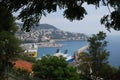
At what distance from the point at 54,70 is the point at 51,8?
23.2 metres

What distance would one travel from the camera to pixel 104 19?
6.14 m

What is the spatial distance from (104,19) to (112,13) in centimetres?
24

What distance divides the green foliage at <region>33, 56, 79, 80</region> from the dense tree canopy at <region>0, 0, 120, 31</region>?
2256cm

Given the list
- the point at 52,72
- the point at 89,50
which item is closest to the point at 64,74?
the point at 52,72

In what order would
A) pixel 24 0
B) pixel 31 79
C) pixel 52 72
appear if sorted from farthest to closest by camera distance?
pixel 52 72
pixel 31 79
pixel 24 0

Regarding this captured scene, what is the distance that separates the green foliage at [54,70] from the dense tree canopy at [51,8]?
22564 millimetres

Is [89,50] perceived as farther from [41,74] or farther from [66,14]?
[66,14]

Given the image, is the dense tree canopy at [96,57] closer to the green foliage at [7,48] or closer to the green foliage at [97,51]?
the green foliage at [97,51]

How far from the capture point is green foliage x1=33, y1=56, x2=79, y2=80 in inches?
1126

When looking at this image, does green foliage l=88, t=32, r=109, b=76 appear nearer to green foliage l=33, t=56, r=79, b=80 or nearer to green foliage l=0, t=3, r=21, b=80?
green foliage l=0, t=3, r=21, b=80

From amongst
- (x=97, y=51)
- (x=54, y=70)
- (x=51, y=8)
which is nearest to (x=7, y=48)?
(x=54, y=70)

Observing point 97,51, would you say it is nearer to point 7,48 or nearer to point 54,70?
point 54,70

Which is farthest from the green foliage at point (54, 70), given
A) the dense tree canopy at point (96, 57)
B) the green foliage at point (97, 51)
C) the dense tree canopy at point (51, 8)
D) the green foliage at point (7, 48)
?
the dense tree canopy at point (51, 8)

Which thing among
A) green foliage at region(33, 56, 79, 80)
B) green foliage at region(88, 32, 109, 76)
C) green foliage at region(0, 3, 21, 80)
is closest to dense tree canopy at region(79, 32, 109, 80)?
green foliage at region(88, 32, 109, 76)
